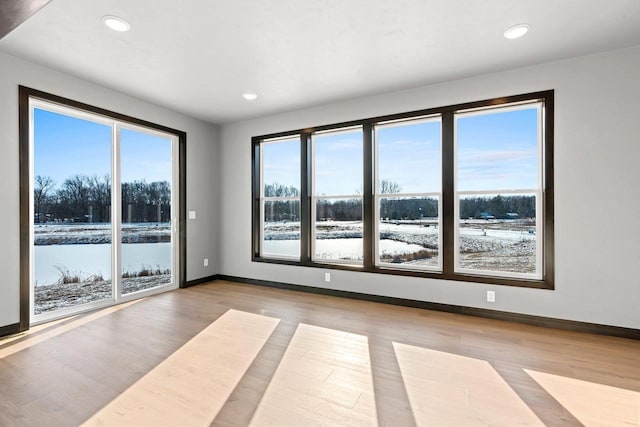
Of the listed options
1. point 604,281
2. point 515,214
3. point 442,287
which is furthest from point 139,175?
point 604,281

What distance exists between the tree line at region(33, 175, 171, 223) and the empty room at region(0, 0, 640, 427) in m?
0.02

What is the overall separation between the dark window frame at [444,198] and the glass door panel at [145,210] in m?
1.37

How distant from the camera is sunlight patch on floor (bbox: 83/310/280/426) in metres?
1.85

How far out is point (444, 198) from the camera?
3.92 meters

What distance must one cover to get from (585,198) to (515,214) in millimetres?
651

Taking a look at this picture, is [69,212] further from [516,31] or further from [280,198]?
[516,31]

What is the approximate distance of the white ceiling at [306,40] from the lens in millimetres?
2451

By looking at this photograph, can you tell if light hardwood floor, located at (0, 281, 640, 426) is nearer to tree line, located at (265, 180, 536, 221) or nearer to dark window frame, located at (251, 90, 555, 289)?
dark window frame, located at (251, 90, 555, 289)

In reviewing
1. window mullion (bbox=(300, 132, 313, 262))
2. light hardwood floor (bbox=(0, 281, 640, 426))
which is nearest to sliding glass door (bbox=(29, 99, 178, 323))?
light hardwood floor (bbox=(0, 281, 640, 426))

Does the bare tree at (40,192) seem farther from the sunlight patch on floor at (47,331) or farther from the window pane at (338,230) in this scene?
the window pane at (338,230)

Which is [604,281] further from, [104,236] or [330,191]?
[104,236]

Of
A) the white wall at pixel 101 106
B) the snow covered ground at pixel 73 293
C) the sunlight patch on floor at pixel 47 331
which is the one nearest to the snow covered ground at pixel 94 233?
the white wall at pixel 101 106

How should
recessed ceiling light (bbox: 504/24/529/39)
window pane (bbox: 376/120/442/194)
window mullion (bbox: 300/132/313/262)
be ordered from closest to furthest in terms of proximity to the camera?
recessed ceiling light (bbox: 504/24/529/39)
window pane (bbox: 376/120/442/194)
window mullion (bbox: 300/132/313/262)

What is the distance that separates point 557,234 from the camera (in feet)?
10.9
